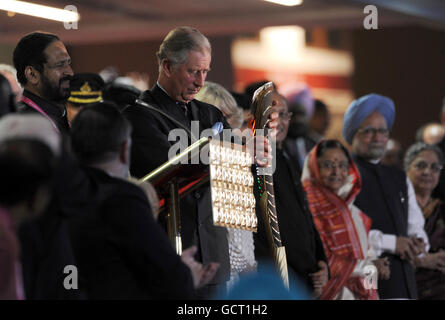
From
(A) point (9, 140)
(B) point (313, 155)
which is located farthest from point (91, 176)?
(B) point (313, 155)

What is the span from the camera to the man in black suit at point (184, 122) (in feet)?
10.7

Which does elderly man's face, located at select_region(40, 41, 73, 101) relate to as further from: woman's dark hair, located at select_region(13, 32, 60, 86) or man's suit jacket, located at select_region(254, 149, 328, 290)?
man's suit jacket, located at select_region(254, 149, 328, 290)

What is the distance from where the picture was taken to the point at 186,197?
3.23 m

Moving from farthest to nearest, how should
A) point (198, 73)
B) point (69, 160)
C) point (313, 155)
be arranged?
point (313, 155) → point (198, 73) → point (69, 160)

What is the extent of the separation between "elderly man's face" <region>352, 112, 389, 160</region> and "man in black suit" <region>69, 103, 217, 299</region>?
9.94 feet

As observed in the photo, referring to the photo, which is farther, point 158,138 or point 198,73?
point 198,73

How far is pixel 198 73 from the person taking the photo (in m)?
3.46

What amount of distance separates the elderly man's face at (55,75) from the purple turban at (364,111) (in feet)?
7.46

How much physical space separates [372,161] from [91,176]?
320 centimetres

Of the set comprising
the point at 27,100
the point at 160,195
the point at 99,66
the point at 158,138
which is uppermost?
the point at 99,66

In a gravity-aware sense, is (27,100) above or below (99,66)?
below

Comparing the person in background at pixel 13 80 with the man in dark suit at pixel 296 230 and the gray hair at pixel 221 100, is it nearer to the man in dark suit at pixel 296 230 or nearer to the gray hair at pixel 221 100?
the gray hair at pixel 221 100

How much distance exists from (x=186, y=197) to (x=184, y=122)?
→ 1.20 feet

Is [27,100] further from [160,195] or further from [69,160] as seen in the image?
[69,160]
